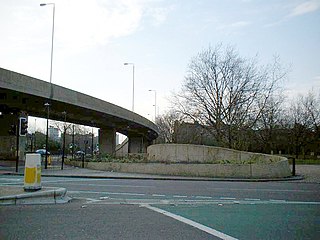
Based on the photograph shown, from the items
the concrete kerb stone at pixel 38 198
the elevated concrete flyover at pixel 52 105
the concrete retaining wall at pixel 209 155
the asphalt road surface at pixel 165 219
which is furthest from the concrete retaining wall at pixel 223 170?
the elevated concrete flyover at pixel 52 105

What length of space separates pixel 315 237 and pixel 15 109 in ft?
159

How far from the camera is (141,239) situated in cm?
747

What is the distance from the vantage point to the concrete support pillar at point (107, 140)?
74438 mm

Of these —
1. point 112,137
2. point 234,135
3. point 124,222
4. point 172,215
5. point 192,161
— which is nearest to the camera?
point 124,222

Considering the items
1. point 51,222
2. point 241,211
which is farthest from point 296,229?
point 51,222

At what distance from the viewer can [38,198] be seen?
12.4m

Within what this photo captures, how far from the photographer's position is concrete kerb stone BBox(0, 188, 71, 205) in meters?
11.9

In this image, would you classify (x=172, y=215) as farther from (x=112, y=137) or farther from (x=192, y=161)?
(x=112, y=137)

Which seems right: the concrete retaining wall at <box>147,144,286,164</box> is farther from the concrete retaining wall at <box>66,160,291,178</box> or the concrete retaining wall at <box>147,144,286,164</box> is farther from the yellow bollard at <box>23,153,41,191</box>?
the yellow bollard at <box>23,153,41,191</box>

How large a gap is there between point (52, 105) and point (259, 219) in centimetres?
4210

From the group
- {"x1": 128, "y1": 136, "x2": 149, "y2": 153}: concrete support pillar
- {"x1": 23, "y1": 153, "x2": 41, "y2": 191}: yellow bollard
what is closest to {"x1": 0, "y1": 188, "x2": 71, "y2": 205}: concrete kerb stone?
{"x1": 23, "y1": 153, "x2": 41, "y2": 191}: yellow bollard

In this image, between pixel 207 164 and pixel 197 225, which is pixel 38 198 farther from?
pixel 207 164

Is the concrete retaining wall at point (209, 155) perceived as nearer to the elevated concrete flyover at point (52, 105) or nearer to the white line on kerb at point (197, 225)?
the elevated concrete flyover at point (52, 105)

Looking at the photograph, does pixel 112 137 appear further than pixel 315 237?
Yes
